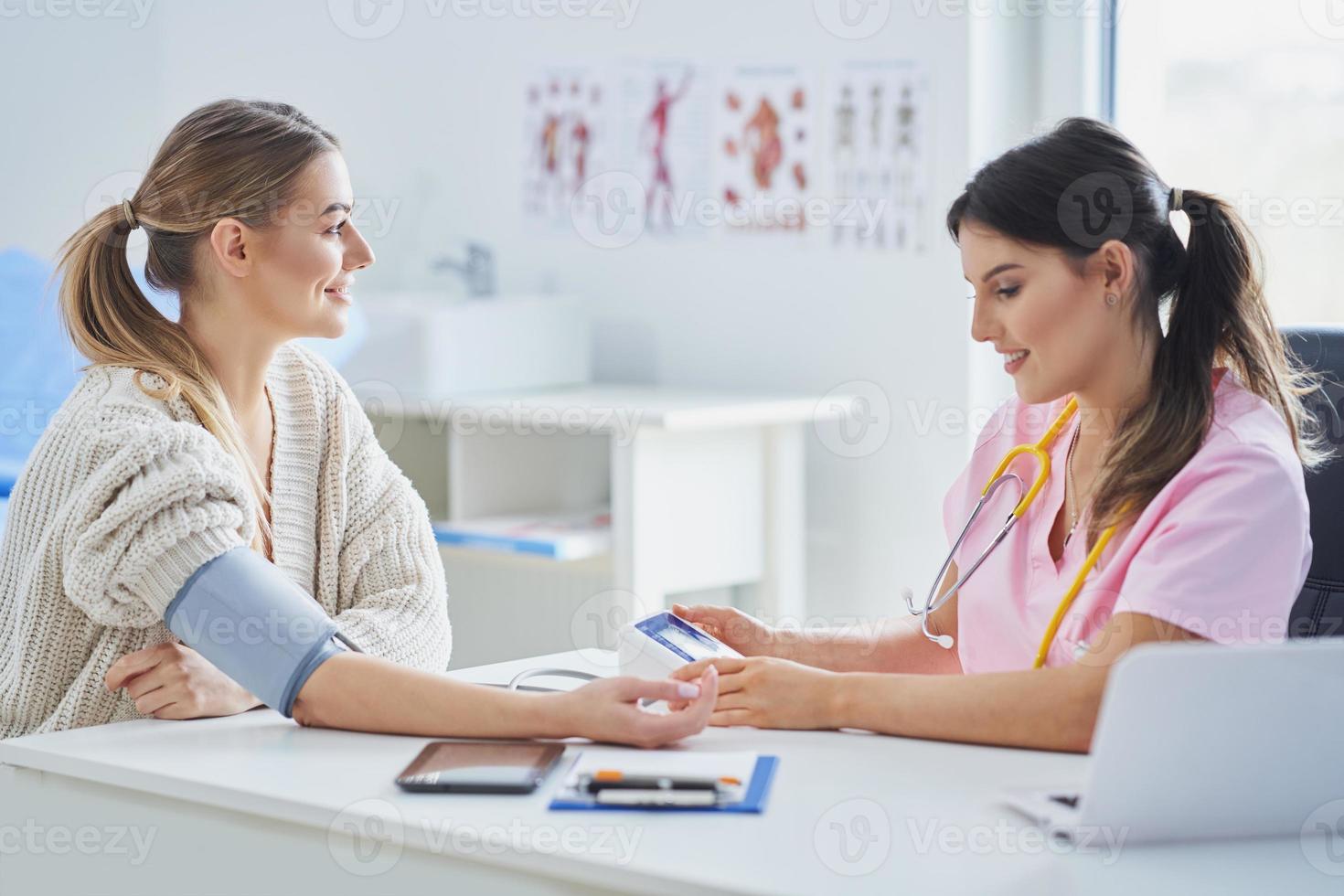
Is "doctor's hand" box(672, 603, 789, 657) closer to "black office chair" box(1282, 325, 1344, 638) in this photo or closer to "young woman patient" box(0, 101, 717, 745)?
"young woman patient" box(0, 101, 717, 745)

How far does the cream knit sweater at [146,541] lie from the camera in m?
1.37

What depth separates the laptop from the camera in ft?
3.22

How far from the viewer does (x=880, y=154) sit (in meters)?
3.00

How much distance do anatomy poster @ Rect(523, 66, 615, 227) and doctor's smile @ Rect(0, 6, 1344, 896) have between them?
0.04 ft

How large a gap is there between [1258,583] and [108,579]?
38.2 inches

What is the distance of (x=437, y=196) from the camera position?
145 inches

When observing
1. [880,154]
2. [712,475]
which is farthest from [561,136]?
[712,475]

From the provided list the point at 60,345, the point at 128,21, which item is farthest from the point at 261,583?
the point at 128,21

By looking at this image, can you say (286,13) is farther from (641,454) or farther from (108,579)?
(108,579)

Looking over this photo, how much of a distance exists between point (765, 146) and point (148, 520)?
201 cm

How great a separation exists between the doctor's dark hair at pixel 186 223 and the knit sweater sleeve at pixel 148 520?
22 cm

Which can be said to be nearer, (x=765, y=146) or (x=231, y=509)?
(x=231, y=509)

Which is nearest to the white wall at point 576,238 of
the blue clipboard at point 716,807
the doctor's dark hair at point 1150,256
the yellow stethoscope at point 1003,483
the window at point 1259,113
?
the window at point 1259,113

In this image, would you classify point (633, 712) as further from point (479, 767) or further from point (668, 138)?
point (668, 138)
